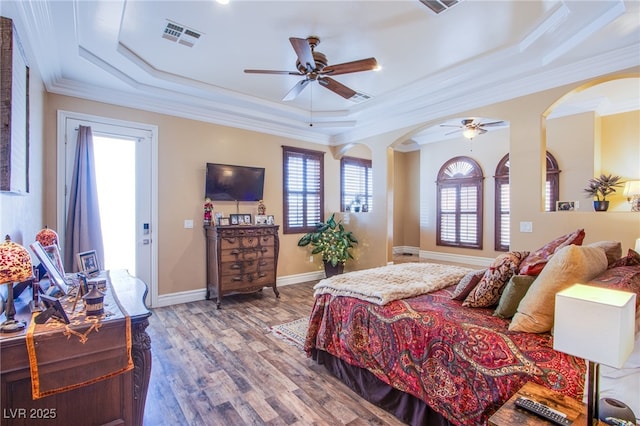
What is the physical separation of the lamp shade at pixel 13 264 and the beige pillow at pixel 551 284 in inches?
94.3

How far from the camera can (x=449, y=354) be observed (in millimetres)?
1754

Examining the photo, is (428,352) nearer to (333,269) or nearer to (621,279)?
(621,279)

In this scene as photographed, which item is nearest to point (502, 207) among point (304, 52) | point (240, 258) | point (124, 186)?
point (240, 258)

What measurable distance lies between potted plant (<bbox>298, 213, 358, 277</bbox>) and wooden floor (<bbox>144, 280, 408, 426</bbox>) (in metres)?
1.89

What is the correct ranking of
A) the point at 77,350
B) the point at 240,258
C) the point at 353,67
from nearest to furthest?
1. the point at 77,350
2. the point at 353,67
3. the point at 240,258

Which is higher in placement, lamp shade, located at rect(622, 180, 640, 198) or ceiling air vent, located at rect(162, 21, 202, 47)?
ceiling air vent, located at rect(162, 21, 202, 47)

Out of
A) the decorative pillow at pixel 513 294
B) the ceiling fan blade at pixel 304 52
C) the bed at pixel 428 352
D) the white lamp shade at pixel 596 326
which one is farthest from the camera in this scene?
the ceiling fan blade at pixel 304 52

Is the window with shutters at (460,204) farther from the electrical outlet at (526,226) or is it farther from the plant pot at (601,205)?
the plant pot at (601,205)

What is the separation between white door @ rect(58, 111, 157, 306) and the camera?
12.8 ft

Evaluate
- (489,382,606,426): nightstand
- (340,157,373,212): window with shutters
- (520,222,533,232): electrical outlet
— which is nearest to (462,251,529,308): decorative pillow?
(489,382,606,426): nightstand

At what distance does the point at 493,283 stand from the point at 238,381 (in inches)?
83.1

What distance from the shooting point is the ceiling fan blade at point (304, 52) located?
8.41ft

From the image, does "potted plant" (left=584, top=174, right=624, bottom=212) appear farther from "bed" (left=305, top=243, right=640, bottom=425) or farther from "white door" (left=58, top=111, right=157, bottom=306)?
"white door" (left=58, top=111, right=157, bottom=306)

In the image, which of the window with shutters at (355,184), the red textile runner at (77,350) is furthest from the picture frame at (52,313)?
the window with shutters at (355,184)
